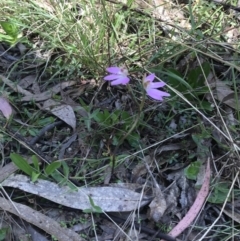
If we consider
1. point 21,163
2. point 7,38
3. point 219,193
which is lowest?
point 219,193

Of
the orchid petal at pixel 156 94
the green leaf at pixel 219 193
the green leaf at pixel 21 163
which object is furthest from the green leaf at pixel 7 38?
the green leaf at pixel 219 193

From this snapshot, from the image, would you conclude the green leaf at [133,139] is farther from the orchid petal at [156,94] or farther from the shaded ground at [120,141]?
the orchid petal at [156,94]

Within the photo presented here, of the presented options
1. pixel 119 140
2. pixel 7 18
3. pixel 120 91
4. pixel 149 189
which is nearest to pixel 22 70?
pixel 7 18

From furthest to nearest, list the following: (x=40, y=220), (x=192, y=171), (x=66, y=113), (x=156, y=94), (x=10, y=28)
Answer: (x=10, y=28) → (x=66, y=113) → (x=192, y=171) → (x=40, y=220) → (x=156, y=94)

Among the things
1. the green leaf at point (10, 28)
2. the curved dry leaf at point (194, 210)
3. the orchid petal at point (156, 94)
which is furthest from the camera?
the green leaf at point (10, 28)

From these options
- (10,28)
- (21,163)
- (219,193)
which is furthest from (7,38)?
(219,193)

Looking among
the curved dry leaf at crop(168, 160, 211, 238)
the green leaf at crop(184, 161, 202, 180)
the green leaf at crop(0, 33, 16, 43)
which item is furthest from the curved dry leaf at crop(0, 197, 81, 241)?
the green leaf at crop(0, 33, 16, 43)

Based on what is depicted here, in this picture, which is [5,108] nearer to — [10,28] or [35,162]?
[35,162]

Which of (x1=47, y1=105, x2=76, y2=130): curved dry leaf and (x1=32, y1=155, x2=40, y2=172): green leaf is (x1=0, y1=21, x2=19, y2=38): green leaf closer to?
(x1=47, y1=105, x2=76, y2=130): curved dry leaf
